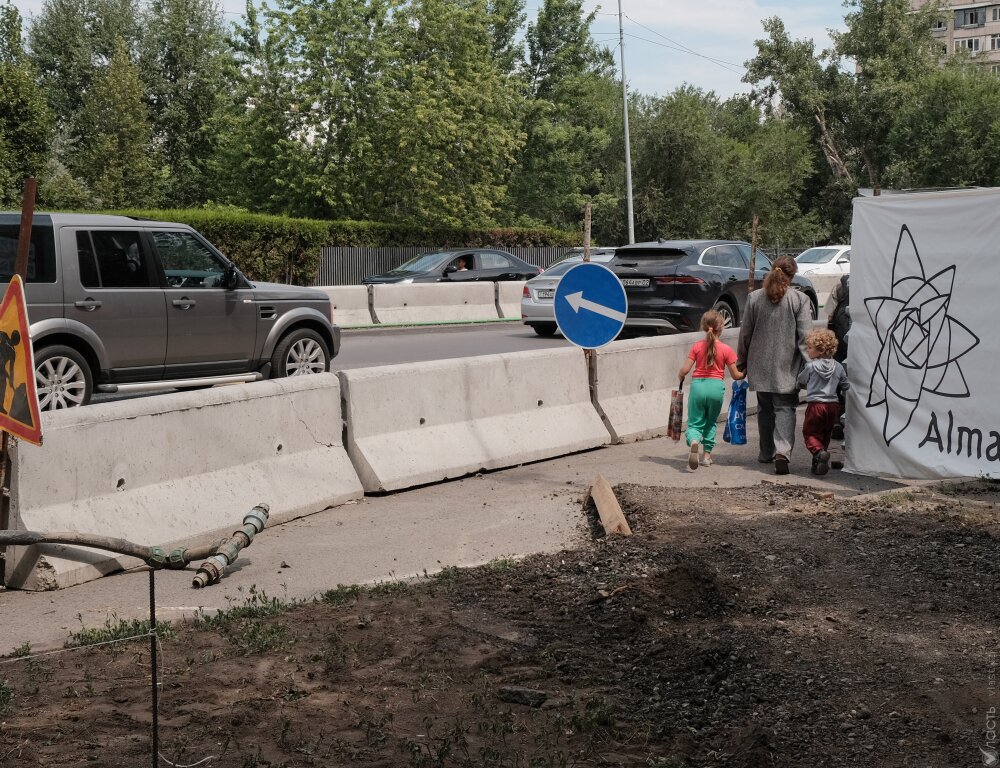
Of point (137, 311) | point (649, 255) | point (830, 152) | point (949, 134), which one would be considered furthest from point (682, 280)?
point (830, 152)

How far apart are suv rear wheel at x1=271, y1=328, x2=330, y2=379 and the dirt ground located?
21.3ft

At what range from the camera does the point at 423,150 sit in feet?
134

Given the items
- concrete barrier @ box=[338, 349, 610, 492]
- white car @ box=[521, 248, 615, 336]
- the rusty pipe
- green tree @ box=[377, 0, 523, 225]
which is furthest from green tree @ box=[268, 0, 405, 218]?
the rusty pipe

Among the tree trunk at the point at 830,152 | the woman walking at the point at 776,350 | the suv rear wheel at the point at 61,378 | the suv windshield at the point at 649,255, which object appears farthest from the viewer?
the tree trunk at the point at 830,152

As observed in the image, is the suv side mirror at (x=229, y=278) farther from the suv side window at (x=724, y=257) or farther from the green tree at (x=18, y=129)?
the green tree at (x=18, y=129)

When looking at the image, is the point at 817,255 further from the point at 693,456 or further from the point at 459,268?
the point at 693,456

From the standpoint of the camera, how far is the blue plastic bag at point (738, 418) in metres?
10.3

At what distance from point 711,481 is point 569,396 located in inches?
70.5

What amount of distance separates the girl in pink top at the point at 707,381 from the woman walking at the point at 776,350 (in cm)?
22

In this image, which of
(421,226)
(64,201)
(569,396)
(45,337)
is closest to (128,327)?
(45,337)

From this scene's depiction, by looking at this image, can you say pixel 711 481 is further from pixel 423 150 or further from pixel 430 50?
pixel 430 50

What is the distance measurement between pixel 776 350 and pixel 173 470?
17.2 feet

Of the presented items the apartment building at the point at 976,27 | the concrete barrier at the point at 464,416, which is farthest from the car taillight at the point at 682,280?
the apartment building at the point at 976,27

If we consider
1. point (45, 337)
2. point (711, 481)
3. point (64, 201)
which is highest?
point (64, 201)
